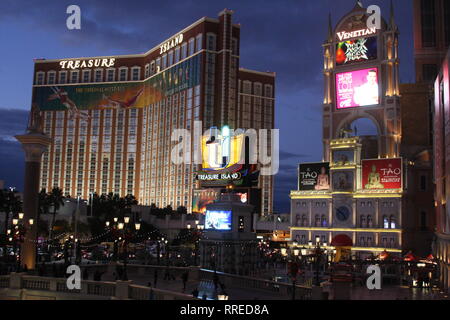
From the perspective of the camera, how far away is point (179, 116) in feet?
383

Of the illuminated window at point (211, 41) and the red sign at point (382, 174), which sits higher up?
the illuminated window at point (211, 41)

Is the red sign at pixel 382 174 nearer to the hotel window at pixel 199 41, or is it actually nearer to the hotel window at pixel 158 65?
the hotel window at pixel 199 41

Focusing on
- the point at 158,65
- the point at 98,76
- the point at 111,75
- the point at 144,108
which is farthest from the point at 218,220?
the point at 98,76

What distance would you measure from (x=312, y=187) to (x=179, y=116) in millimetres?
49664

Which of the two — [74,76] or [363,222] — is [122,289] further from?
[74,76]

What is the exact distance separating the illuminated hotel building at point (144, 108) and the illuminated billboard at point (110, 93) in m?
0.25

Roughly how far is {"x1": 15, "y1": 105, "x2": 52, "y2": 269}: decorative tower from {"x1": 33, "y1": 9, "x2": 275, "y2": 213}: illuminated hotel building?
73.4 meters

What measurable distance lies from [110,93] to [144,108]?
10.2 metres

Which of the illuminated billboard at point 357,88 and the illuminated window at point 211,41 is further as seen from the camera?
the illuminated window at point 211,41

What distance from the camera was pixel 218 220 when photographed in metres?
45.9

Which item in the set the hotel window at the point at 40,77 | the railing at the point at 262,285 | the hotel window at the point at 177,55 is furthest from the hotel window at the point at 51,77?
the railing at the point at 262,285

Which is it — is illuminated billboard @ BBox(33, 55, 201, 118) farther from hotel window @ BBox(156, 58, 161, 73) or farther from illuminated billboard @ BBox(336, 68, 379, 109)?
illuminated billboard @ BBox(336, 68, 379, 109)

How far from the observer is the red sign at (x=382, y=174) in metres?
66.4

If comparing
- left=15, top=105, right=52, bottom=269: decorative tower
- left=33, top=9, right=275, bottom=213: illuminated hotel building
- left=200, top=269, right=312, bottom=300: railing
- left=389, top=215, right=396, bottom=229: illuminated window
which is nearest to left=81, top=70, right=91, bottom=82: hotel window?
left=33, top=9, right=275, bottom=213: illuminated hotel building
